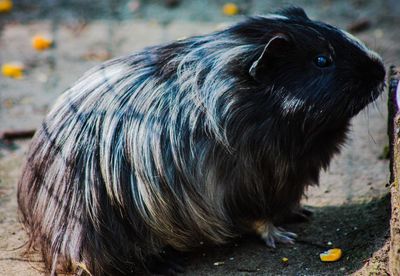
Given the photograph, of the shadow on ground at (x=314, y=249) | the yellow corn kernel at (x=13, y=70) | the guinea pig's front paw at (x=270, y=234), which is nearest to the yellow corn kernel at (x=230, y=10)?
the yellow corn kernel at (x=13, y=70)

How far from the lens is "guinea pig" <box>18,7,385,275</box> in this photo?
3354 millimetres

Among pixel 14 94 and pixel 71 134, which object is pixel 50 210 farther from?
pixel 14 94

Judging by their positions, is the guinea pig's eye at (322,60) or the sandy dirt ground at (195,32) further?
the sandy dirt ground at (195,32)

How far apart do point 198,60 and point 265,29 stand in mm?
366

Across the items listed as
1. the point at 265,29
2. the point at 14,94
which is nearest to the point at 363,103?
the point at 265,29

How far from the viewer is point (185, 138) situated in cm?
338

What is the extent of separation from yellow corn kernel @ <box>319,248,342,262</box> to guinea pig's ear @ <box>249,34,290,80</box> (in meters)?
0.93

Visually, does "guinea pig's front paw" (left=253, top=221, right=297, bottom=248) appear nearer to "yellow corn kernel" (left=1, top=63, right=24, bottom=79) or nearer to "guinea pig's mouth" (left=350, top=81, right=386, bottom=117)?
"guinea pig's mouth" (left=350, top=81, right=386, bottom=117)

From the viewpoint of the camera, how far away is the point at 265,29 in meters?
3.56

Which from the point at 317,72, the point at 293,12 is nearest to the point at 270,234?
the point at 317,72

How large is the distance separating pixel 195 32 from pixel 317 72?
10.2 feet

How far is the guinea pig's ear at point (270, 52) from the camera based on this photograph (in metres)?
3.38

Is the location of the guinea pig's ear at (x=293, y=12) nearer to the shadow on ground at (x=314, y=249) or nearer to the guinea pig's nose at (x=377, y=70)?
the guinea pig's nose at (x=377, y=70)

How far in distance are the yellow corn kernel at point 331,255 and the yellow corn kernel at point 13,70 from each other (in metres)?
3.35
